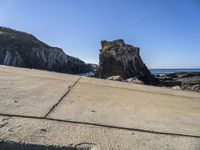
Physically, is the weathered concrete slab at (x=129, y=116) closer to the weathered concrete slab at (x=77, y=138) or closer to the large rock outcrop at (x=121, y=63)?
the weathered concrete slab at (x=77, y=138)

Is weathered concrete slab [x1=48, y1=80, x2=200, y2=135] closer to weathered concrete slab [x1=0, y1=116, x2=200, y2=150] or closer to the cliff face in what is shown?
weathered concrete slab [x1=0, y1=116, x2=200, y2=150]

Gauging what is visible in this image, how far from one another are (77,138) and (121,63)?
2681 cm

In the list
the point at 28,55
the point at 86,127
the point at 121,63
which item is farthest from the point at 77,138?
the point at 28,55

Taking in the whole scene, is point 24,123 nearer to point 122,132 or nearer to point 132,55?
point 122,132

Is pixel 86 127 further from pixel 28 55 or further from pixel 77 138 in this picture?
pixel 28 55

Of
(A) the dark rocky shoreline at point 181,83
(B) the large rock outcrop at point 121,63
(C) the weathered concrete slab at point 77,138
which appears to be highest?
(B) the large rock outcrop at point 121,63

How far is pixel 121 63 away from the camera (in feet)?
92.3

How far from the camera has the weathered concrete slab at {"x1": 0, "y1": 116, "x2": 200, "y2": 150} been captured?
1344 mm

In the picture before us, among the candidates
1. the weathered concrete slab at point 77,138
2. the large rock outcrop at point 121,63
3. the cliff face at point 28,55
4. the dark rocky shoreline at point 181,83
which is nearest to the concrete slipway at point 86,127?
the weathered concrete slab at point 77,138

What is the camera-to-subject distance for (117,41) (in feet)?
103

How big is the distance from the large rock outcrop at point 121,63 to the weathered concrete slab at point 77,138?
24.7 meters

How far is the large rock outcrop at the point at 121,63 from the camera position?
27188mm

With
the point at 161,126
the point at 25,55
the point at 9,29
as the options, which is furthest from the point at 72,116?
the point at 9,29

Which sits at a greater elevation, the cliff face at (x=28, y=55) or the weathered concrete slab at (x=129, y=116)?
the cliff face at (x=28, y=55)
